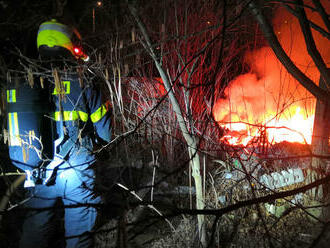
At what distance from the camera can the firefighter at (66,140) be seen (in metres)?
3.06

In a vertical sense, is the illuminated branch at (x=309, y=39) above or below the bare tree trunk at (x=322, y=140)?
above

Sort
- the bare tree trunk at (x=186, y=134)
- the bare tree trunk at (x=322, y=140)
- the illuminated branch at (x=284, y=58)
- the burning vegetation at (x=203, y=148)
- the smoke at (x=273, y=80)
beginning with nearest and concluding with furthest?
the burning vegetation at (x=203, y=148) → the bare tree trunk at (x=186, y=134) → the illuminated branch at (x=284, y=58) → the bare tree trunk at (x=322, y=140) → the smoke at (x=273, y=80)

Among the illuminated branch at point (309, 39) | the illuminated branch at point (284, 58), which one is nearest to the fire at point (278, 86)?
the illuminated branch at point (284, 58)

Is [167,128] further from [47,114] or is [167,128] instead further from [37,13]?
[37,13]

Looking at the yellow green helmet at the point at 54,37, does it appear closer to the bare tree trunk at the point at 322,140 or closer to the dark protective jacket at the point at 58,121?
the dark protective jacket at the point at 58,121

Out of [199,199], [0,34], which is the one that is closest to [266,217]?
[199,199]

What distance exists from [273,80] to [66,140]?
8674 millimetres

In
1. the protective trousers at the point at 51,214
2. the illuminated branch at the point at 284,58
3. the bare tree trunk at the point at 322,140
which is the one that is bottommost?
the protective trousers at the point at 51,214

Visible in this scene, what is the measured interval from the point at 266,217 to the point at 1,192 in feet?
20.4

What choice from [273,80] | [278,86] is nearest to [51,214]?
[278,86]

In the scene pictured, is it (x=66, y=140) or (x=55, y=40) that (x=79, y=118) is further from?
(x=55, y=40)

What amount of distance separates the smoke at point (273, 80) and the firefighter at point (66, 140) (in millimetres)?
5147

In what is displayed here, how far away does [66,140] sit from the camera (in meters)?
3.16

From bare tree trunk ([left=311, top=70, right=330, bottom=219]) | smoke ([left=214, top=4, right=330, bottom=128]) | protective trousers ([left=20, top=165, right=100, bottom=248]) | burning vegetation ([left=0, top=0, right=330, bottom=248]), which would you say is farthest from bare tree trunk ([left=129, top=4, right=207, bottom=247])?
smoke ([left=214, top=4, right=330, bottom=128])
